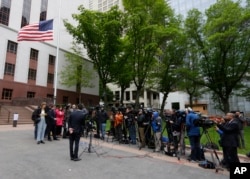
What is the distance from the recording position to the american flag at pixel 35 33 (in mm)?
17688

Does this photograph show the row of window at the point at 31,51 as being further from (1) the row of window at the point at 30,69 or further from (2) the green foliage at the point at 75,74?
(2) the green foliage at the point at 75,74

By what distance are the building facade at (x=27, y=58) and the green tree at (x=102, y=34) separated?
3324 millimetres

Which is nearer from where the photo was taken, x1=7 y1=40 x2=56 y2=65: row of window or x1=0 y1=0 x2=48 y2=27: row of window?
x1=0 y1=0 x2=48 y2=27: row of window

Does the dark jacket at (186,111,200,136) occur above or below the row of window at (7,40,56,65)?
below

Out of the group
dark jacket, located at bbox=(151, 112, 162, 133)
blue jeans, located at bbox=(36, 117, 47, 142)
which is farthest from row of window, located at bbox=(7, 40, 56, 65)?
dark jacket, located at bbox=(151, 112, 162, 133)

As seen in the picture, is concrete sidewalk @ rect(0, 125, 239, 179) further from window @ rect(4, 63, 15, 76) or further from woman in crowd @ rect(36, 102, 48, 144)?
window @ rect(4, 63, 15, 76)

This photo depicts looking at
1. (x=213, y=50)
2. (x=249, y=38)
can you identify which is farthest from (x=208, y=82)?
(x=249, y=38)

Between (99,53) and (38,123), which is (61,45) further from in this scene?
(38,123)

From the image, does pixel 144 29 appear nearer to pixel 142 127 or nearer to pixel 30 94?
pixel 142 127

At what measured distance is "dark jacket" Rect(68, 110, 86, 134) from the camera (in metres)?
7.05

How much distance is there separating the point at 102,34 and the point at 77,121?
63.8ft

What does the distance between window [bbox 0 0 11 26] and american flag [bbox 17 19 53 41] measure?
15.9 metres

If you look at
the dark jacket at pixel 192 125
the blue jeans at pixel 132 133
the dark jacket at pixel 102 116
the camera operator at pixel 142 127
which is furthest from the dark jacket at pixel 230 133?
the dark jacket at pixel 102 116

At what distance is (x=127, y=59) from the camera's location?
26.6 metres
